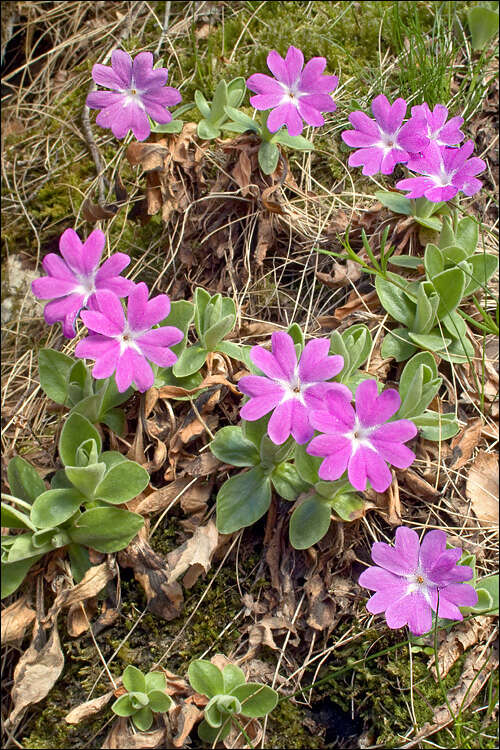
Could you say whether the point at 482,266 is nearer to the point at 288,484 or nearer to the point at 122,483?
the point at 288,484

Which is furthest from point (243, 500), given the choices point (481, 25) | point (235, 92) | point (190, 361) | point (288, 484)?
point (481, 25)

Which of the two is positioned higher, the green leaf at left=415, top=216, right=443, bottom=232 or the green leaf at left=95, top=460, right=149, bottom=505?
the green leaf at left=415, top=216, right=443, bottom=232

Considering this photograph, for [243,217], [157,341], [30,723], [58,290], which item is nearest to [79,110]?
[243,217]

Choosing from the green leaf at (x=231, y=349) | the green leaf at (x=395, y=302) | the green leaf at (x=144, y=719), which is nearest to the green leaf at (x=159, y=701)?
the green leaf at (x=144, y=719)

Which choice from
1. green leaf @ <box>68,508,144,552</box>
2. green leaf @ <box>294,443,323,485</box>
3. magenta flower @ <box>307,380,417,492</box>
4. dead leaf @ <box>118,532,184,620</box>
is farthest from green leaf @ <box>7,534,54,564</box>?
magenta flower @ <box>307,380,417,492</box>

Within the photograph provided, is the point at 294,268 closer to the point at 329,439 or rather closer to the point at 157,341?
the point at 157,341

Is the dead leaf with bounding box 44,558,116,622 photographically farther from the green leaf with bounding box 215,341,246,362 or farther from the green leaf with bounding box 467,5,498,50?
the green leaf with bounding box 467,5,498,50
